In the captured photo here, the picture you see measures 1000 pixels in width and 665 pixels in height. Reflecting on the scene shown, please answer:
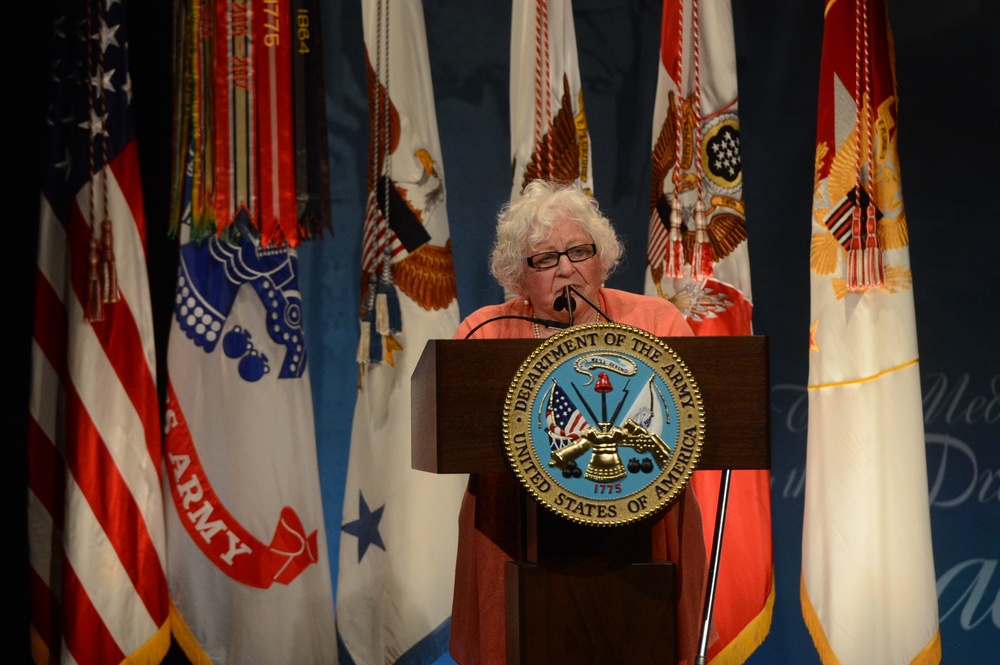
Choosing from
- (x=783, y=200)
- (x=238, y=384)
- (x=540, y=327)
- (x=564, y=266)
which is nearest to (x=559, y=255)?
(x=564, y=266)

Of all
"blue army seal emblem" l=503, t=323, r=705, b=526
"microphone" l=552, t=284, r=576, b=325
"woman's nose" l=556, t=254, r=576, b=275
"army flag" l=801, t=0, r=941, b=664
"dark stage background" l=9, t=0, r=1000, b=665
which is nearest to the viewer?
"blue army seal emblem" l=503, t=323, r=705, b=526

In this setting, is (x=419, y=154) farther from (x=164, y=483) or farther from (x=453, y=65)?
(x=164, y=483)

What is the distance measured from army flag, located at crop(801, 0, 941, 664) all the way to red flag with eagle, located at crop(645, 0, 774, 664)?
0.53 feet

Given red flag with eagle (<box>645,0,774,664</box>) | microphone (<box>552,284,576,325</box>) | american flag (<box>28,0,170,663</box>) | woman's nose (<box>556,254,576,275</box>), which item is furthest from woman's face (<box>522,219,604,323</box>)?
american flag (<box>28,0,170,663</box>)

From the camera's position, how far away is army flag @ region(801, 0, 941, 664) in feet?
8.91

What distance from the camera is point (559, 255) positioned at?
6.07 ft

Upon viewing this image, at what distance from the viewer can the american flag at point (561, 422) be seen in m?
1.34

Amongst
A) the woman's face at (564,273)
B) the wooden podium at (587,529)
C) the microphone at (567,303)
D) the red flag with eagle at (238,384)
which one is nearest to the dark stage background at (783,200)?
the red flag with eagle at (238,384)

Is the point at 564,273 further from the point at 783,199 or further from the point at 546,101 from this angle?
the point at 783,199

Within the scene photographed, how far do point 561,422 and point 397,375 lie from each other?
164cm

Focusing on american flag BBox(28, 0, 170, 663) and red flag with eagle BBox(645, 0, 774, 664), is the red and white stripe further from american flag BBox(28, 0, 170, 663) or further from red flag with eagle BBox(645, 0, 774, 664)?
red flag with eagle BBox(645, 0, 774, 664)

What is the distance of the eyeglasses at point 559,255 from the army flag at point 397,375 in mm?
1085

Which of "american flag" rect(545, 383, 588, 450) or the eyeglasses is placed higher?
the eyeglasses

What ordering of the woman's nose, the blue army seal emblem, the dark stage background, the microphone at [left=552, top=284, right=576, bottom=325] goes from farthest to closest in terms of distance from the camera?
1. the dark stage background
2. the woman's nose
3. the microphone at [left=552, top=284, right=576, bottom=325]
4. the blue army seal emblem
